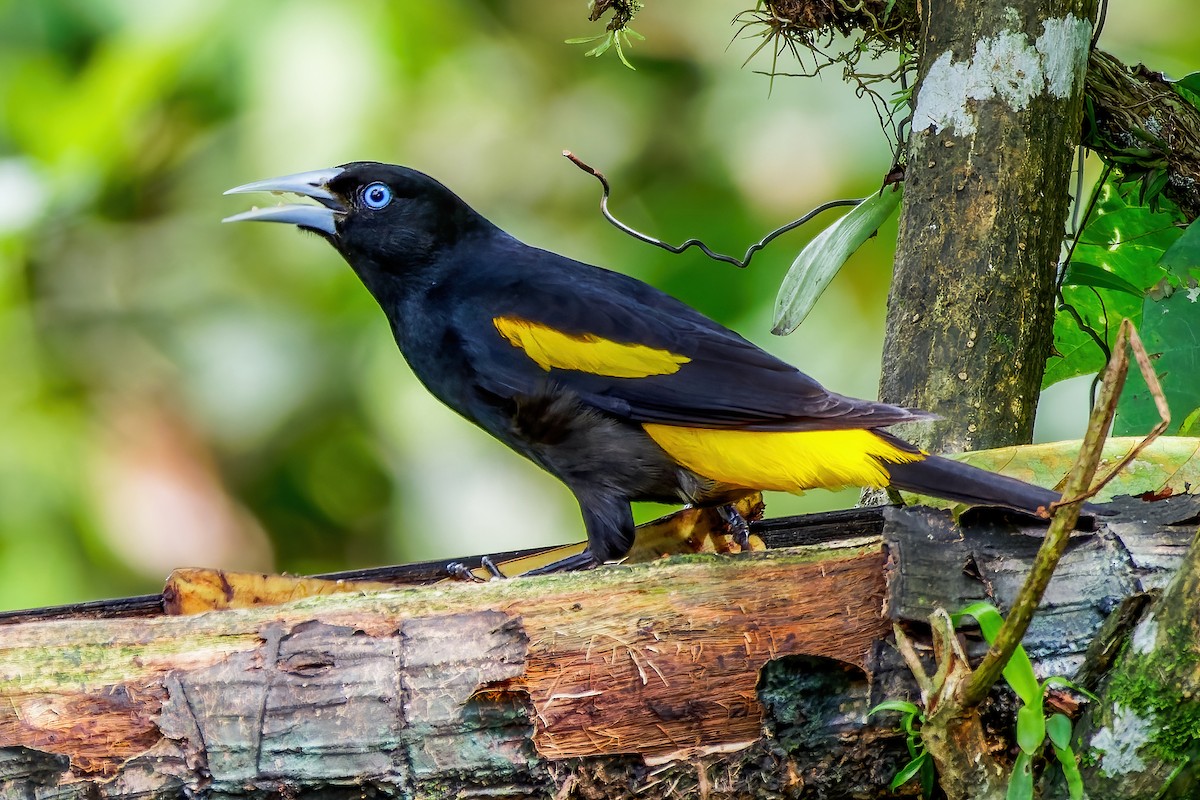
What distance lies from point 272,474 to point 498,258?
8.85ft

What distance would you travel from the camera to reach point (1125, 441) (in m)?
2.69

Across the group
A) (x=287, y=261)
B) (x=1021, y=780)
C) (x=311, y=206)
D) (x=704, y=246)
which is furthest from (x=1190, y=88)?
(x=287, y=261)

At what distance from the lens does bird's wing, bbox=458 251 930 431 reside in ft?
9.82

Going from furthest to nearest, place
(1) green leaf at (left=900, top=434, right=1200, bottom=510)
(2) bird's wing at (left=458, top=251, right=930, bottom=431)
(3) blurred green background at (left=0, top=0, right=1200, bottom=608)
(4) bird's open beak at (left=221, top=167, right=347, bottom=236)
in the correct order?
1. (3) blurred green background at (left=0, top=0, right=1200, bottom=608)
2. (4) bird's open beak at (left=221, top=167, right=347, bottom=236)
3. (2) bird's wing at (left=458, top=251, right=930, bottom=431)
4. (1) green leaf at (left=900, top=434, right=1200, bottom=510)

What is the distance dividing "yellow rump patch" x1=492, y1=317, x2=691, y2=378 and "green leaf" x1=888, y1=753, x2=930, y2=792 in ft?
4.35

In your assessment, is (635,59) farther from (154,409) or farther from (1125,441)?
(1125,441)

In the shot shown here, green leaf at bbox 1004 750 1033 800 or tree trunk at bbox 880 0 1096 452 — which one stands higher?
tree trunk at bbox 880 0 1096 452

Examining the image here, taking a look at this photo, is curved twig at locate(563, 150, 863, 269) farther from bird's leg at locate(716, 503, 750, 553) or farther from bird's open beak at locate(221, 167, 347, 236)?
bird's open beak at locate(221, 167, 347, 236)

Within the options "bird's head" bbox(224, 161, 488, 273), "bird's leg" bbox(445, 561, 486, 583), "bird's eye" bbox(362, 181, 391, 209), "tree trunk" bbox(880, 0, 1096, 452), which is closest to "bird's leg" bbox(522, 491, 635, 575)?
"bird's leg" bbox(445, 561, 486, 583)

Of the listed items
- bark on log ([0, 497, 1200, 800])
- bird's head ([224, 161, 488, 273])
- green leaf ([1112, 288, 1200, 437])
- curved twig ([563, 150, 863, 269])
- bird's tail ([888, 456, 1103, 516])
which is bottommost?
bark on log ([0, 497, 1200, 800])

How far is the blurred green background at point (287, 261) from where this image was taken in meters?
5.70

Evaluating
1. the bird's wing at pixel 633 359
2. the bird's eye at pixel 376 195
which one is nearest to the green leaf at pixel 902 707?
the bird's wing at pixel 633 359

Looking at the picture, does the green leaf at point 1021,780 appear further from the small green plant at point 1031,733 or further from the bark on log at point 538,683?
the bark on log at point 538,683

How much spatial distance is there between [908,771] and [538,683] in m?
0.60
